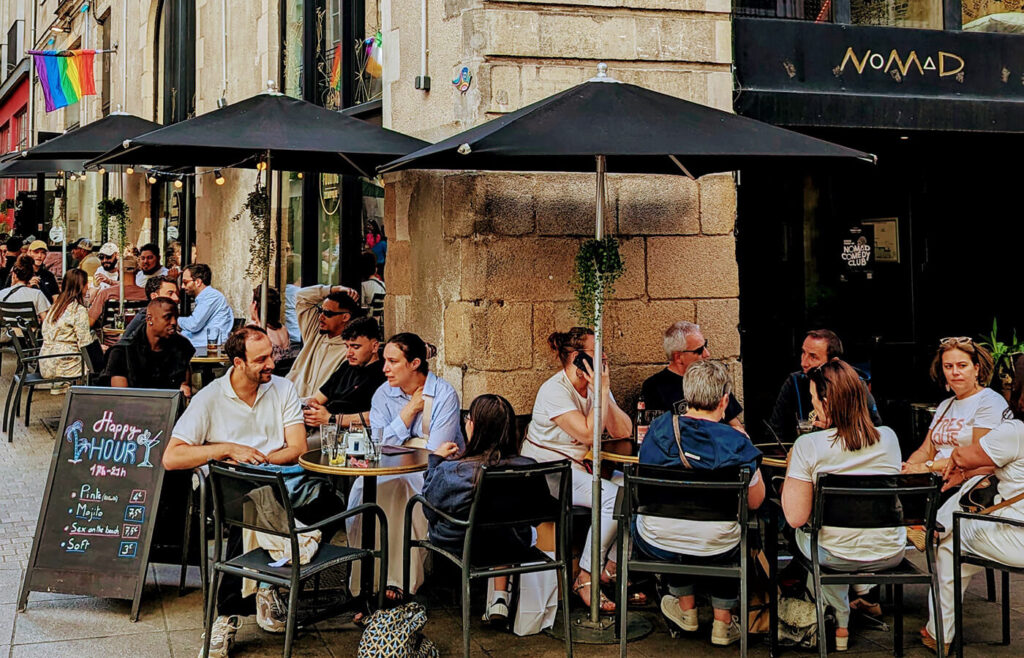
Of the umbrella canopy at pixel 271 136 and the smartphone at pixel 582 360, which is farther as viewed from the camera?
the umbrella canopy at pixel 271 136

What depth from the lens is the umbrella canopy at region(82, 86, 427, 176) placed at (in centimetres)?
625

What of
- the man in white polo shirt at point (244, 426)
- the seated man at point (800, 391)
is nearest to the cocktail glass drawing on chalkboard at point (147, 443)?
the man in white polo shirt at point (244, 426)

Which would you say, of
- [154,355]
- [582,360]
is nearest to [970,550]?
[582,360]

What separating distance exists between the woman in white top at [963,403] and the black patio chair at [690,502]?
1108 millimetres

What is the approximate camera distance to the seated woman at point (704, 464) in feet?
16.3

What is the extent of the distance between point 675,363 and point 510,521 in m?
2.02

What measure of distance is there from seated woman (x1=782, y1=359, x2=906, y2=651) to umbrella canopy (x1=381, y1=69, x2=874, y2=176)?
3.37 ft

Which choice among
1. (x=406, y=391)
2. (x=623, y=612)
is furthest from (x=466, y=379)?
(x=623, y=612)

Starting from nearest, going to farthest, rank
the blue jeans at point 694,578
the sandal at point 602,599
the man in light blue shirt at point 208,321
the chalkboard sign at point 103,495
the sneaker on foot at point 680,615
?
the blue jeans at point 694,578
the sneaker on foot at point 680,615
the chalkboard sign at point 103,495
the sandal at point 602,599
the man in light blue shirt at point 208,321

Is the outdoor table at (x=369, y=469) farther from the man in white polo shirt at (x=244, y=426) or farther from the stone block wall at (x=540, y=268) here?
the stone block wall at (x=540, y=268)

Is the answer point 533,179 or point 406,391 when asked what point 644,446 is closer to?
point 406,391

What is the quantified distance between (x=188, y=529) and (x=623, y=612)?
7.46 ft

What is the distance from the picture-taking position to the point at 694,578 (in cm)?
523

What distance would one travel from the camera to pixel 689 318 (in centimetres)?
704
